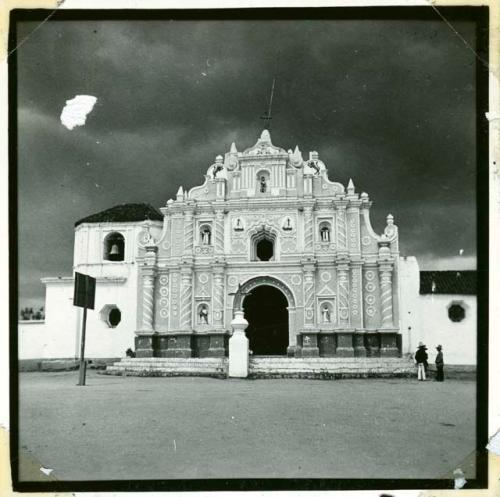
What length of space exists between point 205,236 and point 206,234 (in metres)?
0.06

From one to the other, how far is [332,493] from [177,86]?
15.1 ft

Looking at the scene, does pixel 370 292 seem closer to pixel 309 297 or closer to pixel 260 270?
pixel 309 297

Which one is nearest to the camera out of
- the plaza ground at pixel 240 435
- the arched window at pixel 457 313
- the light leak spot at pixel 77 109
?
the plaza ground at pixel 240 435

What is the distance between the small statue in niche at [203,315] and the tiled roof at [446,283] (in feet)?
15.7

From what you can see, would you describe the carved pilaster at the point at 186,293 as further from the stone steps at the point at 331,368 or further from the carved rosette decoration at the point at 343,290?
the carved rosette decoration at the point at 343,290

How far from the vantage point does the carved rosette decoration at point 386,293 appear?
1276 cm

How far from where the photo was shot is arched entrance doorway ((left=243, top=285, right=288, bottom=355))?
1370 cm

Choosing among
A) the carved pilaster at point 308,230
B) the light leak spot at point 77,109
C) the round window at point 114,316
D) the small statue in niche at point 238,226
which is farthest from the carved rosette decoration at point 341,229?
the light leak spot at point 77,109

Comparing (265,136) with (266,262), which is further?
(266,262)

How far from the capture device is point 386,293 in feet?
42.8

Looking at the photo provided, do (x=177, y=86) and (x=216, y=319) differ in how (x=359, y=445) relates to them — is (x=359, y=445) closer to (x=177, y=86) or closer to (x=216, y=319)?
(x=177, y=86)

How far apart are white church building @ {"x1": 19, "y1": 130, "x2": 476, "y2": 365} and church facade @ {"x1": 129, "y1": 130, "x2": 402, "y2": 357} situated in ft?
0.08

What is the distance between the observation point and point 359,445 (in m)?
5.31

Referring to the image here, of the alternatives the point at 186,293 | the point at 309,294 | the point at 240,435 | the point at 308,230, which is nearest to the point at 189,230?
the point at 186,293
